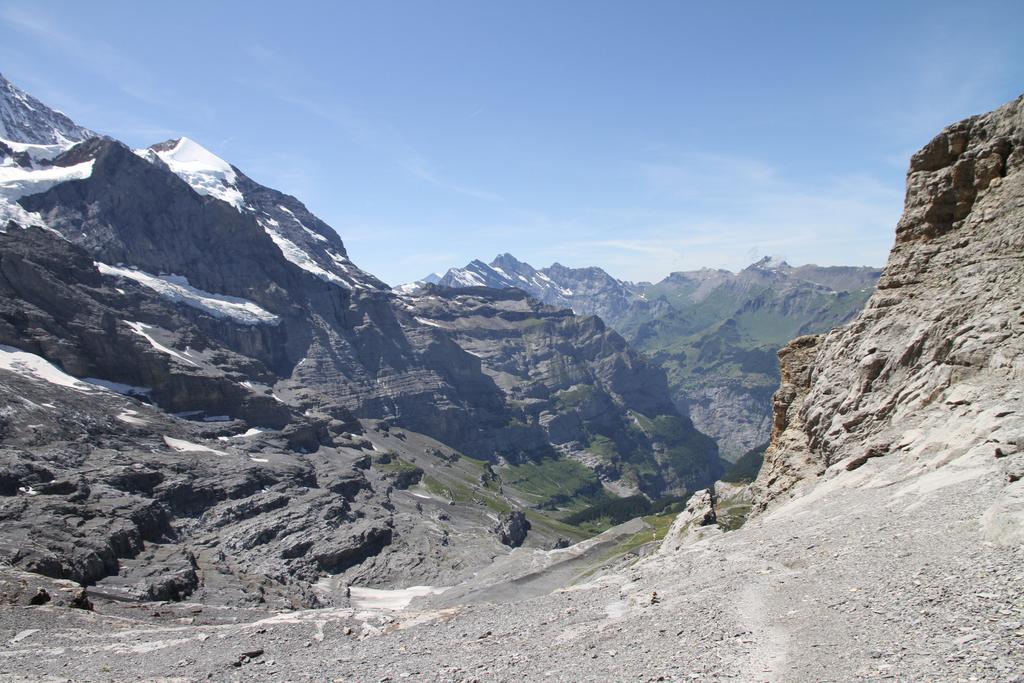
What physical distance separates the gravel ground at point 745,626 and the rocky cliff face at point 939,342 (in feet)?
10.1

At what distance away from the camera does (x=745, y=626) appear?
71.7 ft

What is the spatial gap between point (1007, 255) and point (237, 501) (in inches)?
6787

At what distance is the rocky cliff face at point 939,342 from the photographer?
108 feet

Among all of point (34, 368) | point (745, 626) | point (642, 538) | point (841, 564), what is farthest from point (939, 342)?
point (34, 368)

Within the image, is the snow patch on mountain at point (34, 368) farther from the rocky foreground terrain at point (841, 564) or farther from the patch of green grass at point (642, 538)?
the patch of green grass at point (642, 538)

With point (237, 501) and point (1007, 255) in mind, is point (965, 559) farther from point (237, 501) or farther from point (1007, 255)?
point (237, 501)

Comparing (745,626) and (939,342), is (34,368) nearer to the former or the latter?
(939,342)

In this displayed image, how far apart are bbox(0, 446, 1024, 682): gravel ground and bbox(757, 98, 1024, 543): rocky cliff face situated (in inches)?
121

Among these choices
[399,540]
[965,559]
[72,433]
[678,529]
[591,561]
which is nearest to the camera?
[965,559]

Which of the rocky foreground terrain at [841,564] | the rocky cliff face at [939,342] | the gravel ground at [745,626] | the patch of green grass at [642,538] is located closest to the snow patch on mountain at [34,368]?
the rocky foreground terrain at [841,564]

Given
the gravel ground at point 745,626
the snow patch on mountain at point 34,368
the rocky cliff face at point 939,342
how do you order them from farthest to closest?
the snow patch on mountain at point 34,368
the rocky cliff face at point 939,342
the gravel ground at point 745,626

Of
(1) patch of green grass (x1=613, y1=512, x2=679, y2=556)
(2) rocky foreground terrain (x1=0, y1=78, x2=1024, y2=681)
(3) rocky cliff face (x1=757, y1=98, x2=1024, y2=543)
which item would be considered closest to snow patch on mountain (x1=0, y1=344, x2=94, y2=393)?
(2) rocky foreground terrain (x1=0, y1=78, x2=1024, y2=681)

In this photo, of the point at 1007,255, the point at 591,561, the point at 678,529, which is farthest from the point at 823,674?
the point at 591,561

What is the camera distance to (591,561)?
11369 cm
